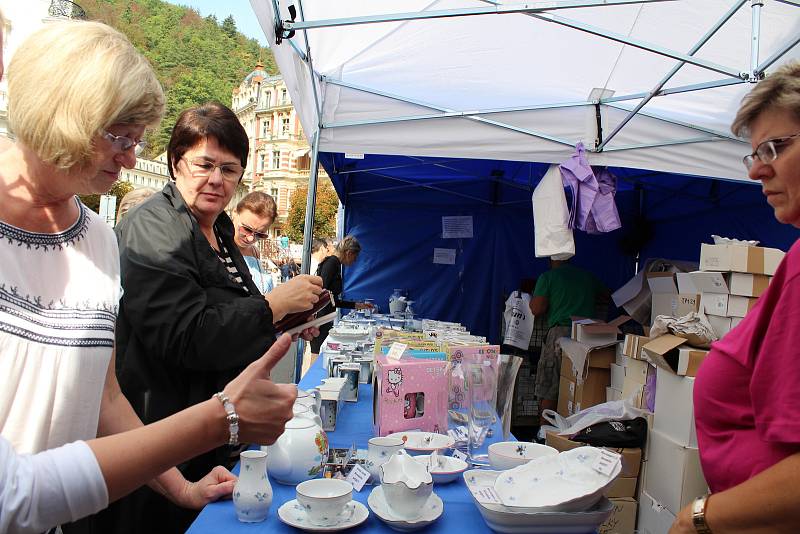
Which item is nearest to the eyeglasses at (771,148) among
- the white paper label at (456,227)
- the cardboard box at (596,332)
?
the cardboard box at (596,332)

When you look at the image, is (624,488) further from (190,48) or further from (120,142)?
(190,48)

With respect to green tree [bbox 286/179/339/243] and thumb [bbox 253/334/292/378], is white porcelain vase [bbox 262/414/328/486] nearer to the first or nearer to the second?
thumb [bbox 253/334/292/378]

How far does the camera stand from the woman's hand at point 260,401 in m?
0.75

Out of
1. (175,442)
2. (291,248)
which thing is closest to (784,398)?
(175,442)

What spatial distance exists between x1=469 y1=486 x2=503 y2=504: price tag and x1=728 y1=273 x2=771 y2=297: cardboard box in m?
1.96

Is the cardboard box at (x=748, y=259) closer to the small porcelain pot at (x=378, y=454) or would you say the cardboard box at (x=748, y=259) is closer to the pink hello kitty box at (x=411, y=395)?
the pink hello kitty box at (x=411, y=395)

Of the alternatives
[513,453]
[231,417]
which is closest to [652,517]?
[513,453]

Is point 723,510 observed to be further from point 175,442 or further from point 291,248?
point 291,248

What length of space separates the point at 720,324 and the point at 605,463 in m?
1.93

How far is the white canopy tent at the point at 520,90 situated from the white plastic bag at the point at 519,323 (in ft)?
6.29

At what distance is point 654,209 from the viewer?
17.8ft

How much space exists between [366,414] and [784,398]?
1.46m

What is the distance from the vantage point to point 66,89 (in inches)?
30.5

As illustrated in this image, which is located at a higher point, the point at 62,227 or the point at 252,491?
the point at 62,227
